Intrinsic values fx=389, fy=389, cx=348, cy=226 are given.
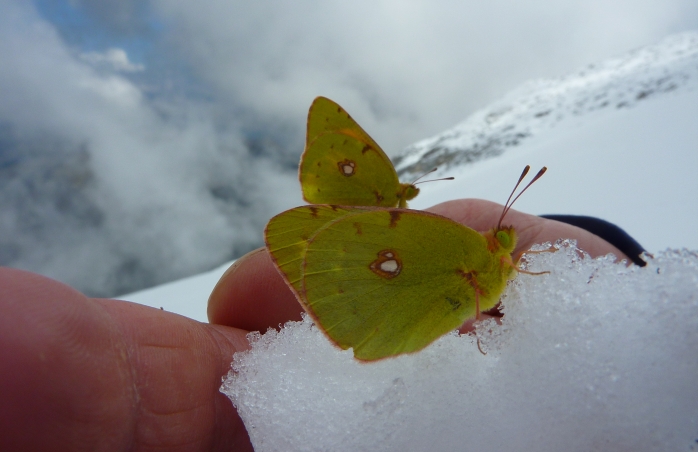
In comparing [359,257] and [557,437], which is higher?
[359,257]

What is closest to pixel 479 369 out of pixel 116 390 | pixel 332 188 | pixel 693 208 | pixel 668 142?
pixel 116 390

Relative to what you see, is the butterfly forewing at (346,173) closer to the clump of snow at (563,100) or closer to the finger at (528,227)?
the finger at (528,227)

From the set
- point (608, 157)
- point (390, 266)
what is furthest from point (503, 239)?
point (608, 157)

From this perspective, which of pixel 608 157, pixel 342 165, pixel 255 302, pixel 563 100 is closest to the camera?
pixel 255 302

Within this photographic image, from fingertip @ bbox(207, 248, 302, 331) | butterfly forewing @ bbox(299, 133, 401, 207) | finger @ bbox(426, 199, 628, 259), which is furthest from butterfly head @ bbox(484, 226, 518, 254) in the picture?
butterfly forewing @ bbox(299, 133, 401, 207)

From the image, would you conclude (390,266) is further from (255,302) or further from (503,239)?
(255,302)

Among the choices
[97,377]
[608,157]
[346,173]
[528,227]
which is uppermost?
[608,157]

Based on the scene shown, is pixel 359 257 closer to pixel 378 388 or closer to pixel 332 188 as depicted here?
pixel 378 388
